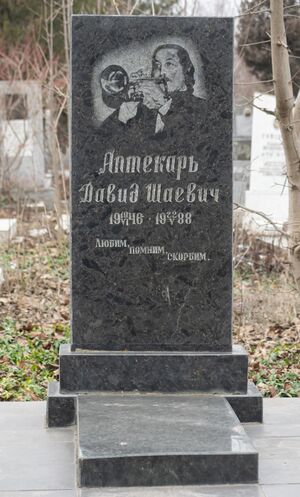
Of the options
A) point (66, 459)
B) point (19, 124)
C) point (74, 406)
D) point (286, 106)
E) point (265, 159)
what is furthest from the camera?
point (19, 124)

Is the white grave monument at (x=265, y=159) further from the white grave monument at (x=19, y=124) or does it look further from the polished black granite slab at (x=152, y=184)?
the polished black granite slab at (x=152, y=184)

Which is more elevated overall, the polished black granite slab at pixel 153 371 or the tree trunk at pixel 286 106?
the tree trunk at pixel 286 106

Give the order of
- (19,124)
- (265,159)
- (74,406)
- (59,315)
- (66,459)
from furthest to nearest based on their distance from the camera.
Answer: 1. (19,124)
2. (265,159)
3. (59,315)
4. (74,406)
5. (66,459)

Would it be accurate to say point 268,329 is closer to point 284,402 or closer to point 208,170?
point 284,402

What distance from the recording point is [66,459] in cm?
466

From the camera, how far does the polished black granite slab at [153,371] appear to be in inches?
212

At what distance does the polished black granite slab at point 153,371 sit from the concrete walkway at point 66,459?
289 mm

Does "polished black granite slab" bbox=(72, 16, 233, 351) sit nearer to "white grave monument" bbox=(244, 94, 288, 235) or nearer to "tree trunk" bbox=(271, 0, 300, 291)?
"tree trunk" bbox=(271, 0, 300, 291)

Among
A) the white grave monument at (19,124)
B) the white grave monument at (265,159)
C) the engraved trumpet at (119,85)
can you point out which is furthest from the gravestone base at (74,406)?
the white grave monument at (19,124)

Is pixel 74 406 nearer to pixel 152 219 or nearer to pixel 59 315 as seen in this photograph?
pixel 152 219

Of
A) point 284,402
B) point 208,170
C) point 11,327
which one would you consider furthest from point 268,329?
point 208,170

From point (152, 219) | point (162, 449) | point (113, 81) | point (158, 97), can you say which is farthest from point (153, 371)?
point (113, 81)

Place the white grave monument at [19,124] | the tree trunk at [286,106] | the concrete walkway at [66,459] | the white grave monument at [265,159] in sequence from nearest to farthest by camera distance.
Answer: the concrete walkway at [66,459] < the tree trunk at [286,106] < the white grave monument at [265,159] < the white grave monument at [19,124]

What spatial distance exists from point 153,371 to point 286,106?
2.38m
